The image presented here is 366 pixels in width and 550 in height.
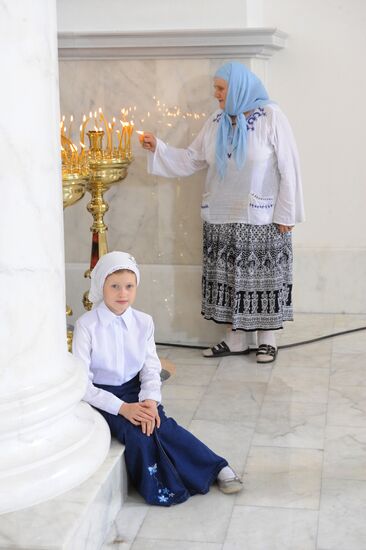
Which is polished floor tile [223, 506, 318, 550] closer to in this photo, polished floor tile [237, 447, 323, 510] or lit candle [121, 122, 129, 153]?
polished floor tile [237, 447, 323, 510]

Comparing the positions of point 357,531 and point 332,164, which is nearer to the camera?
point 357,531

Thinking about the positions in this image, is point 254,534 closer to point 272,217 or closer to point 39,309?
point 39,309

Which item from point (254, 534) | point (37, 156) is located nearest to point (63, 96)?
point (37, 156)

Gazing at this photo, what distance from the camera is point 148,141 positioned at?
626 cm

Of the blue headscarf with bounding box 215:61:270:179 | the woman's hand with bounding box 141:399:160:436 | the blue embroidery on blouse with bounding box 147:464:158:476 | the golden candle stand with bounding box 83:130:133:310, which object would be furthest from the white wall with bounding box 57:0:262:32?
the blue embroidery on blouse with bounding box 147:464:158:476

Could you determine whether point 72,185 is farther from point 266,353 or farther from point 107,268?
point 266,353

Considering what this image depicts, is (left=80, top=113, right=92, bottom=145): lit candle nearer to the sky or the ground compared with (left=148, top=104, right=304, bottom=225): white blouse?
nearer to the sky

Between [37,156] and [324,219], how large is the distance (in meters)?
4.11

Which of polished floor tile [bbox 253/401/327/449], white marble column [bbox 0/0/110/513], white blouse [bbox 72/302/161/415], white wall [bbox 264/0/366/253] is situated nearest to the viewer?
white marble column [bbox 0/0/110/513]

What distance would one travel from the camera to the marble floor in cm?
379

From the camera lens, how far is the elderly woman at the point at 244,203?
6000 millimetres

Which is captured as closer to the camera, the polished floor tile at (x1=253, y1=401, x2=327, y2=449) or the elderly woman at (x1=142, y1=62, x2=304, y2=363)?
the polished floor tile at (x1=253, y1=401, x2=327, y2=449)

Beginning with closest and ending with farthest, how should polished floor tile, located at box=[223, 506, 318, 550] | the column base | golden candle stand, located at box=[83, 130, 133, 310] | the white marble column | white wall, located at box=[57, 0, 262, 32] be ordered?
the column base → the white marble column → polished floor tile, located at box=[223, 506, 318, 550] → golden candle stand, located at box=[83, 130, 133, 310] → white wall, located at box=[57, 0, 262, 32]

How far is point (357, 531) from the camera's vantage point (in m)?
3.79
